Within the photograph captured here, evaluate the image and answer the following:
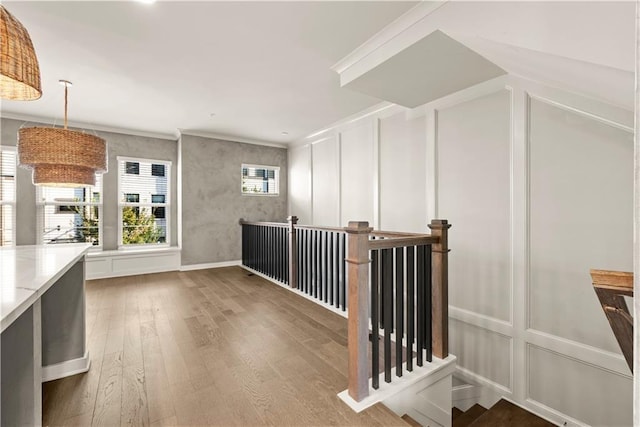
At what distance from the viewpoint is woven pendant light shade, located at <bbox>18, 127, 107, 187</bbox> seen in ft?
8.06

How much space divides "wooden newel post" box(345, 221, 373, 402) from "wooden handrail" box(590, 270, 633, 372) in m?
1.14

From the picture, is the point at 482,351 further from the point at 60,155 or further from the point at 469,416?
the point at 60,155

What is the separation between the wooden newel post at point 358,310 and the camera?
176cm

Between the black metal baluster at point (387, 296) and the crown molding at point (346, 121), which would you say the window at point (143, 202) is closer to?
the crown molding at point (346, 121)

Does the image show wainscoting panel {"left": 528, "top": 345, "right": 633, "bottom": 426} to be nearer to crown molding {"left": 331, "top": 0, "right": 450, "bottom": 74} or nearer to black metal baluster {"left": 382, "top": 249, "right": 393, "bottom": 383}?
black metal baluster {"left": 382, "top": 249, "right": 393, "bottom": 383}

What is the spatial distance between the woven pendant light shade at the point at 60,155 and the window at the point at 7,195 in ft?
9.44

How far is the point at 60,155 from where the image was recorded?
2484 mm

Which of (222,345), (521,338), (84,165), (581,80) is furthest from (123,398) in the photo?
(581,80)

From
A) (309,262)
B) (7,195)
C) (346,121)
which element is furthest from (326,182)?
(7,195)

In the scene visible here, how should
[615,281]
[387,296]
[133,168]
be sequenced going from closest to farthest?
[615,281] < [387,296] < [133,168]

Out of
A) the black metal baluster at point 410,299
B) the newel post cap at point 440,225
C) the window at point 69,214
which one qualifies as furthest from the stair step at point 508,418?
the window at point 69,214

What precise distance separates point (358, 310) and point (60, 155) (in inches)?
110

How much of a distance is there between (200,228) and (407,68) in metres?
4.75

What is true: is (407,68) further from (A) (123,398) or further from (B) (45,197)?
(B) (45,197)
